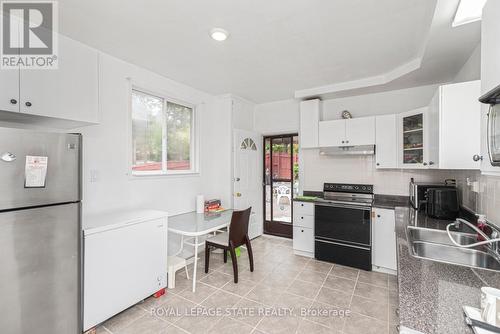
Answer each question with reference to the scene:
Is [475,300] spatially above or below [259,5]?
below

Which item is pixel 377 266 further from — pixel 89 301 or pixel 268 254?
pixel 89 301

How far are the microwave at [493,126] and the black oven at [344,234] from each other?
6.86 feet

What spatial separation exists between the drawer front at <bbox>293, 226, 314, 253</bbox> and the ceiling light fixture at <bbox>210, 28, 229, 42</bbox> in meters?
2.77

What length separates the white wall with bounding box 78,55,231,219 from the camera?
7.68 feet

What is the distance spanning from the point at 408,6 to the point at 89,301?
3.33m

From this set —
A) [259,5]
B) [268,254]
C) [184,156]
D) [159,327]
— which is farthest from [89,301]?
[259,5]

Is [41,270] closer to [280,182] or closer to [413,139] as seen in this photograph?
[280,182]

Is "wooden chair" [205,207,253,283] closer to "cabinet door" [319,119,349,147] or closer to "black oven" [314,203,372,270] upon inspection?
"black oven" [314,203,372,270]

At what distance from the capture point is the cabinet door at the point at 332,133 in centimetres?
342

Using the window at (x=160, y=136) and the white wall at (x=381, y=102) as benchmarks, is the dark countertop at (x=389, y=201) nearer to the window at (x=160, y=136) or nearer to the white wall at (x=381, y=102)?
the white wall at (x=381, y=102)

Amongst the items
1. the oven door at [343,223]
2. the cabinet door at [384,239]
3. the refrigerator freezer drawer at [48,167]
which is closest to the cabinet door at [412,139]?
the cabinet door at [384,239]

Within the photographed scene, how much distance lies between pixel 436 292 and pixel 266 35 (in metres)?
2.16

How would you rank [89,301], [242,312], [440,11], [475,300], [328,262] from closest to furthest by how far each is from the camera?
[475,300] < [440,11] < [89,301] < [242,312] < [328,262]

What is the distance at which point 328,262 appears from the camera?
3.25 meters
